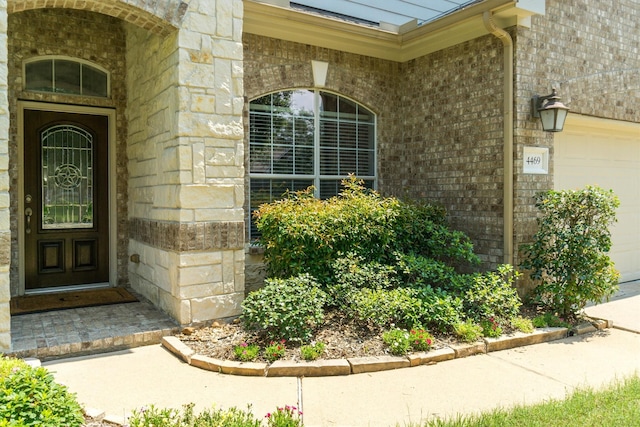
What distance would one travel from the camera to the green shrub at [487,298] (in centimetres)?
524

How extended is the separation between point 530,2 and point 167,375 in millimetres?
5567

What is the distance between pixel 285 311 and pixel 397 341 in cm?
103

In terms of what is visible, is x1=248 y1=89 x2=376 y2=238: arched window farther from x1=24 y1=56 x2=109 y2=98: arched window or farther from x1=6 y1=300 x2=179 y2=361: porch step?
x1=24 y1=56 x2=109 y2=98: arched window

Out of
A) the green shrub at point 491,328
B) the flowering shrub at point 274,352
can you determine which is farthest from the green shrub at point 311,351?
the green shrub at point 491,328

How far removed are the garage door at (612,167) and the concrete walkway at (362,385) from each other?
9.59 ft

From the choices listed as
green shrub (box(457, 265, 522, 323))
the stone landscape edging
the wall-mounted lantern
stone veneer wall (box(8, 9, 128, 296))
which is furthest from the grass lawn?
stone veneer wall (box(8, 9, 128, 296))

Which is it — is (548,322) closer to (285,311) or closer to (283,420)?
(285,311)

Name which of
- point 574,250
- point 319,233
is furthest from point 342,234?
point 574,250

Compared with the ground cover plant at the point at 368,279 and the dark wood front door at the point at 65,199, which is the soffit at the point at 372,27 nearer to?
the ground cover plant at the point at 368,279

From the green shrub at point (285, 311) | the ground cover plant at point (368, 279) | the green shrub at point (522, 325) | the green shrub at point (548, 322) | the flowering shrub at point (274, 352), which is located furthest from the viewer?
the green shrub at point (548, 322)

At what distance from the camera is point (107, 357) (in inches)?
177

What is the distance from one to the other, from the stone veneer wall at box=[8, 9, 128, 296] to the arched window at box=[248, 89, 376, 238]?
5.68 ft

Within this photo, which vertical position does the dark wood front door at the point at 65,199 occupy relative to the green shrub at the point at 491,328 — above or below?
above

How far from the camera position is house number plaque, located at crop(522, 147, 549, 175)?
20.3 ft
